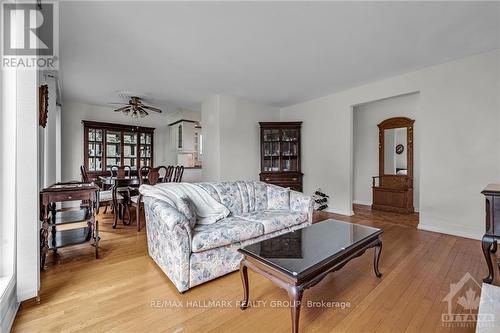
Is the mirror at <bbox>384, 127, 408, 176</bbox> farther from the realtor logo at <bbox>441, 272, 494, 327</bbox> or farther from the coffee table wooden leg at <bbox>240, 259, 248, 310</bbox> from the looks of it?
the coffee table wooden leg at <bbox>240, 259, 248, 310</bbox>

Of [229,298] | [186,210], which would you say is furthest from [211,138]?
[229,298]

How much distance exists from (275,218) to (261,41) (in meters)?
2.06

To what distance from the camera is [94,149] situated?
5.23 meters

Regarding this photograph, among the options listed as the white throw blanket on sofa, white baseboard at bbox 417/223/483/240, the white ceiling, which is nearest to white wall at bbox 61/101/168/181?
the white ceiling

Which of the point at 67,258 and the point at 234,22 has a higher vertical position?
the point at 234,22

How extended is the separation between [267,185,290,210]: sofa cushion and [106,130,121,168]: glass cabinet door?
430cm

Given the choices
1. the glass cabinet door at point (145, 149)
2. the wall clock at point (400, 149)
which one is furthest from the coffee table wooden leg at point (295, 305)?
the glass cabinet door at point (145, 149)

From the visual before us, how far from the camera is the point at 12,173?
1621mm

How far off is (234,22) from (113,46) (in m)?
1.56

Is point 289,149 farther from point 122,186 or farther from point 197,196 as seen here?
point 122,186

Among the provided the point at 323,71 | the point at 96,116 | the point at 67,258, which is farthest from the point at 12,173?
the point at 96,116

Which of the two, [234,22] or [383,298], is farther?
[234,22]

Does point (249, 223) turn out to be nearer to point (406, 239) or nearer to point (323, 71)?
point (406, 239)

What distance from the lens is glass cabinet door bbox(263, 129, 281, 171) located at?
525 cm
